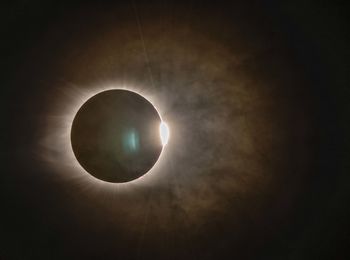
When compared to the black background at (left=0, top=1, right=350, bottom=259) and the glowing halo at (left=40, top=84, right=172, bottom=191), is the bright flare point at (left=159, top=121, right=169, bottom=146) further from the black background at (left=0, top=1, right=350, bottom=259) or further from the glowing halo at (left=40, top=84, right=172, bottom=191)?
the black background at (left=0, top=1, right=350, bottom=259)

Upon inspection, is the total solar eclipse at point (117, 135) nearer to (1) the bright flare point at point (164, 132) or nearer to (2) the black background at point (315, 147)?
(1) the bright flare point at point (164, 132)

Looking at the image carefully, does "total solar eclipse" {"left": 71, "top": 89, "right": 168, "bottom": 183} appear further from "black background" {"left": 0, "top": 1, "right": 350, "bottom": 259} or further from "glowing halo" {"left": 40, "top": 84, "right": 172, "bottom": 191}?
"black background" {"left": 0, "top": 1, "right": 350, "bottom": 259}

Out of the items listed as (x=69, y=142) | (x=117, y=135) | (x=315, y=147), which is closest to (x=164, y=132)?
(x=117, y=135)

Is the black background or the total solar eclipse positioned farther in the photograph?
the total solar eclipse

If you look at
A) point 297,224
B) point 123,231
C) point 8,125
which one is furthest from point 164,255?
point 8,125

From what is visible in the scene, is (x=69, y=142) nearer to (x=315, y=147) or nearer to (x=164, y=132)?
(x=164, y=132)

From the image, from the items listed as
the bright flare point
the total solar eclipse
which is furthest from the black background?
the bright flare point

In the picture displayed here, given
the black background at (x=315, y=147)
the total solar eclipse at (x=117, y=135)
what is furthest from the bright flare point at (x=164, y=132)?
the black background at (x=315, y=147)

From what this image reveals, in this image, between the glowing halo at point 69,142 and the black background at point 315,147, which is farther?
the glowing halo at point 69,142
